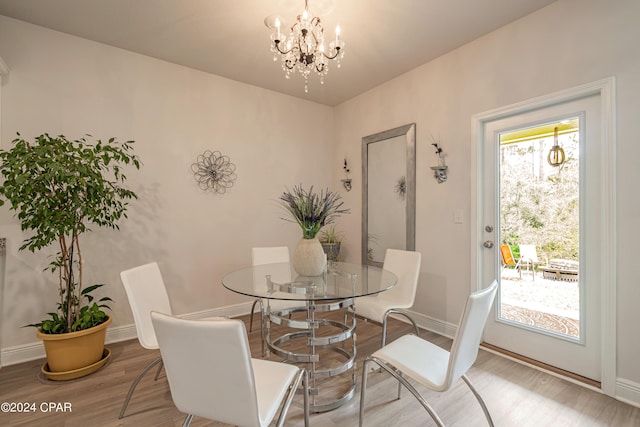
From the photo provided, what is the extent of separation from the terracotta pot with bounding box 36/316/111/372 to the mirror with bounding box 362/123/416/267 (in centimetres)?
285

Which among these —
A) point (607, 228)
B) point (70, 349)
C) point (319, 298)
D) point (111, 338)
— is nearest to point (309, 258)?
point (319, 298)

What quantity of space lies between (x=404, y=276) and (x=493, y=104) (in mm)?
1667

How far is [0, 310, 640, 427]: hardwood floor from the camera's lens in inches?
68.7

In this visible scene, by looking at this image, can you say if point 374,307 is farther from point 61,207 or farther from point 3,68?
point 3,68

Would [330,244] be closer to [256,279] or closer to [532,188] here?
[256,279]

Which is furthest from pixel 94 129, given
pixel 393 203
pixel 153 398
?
pixel 393 203

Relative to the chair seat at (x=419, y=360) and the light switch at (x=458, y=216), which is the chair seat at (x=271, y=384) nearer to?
the chair seat at (x=419, y=360)

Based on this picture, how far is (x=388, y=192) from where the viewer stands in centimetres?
358

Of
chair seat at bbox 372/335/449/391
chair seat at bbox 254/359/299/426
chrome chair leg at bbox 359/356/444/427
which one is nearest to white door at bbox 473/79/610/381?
chair seat at bbox 372/335/449/391

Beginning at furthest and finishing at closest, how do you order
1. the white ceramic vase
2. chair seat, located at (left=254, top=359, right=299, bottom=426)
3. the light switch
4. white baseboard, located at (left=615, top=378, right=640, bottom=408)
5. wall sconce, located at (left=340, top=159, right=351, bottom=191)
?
wall sconce, located at (left=340, top=159, right=351, bottom=191) → the light switch → the white ceramic vase → white baseboard, located at (left=615, top=378, right=640, bottom=408) → chair seat, located at (left=254, top=359, right=299, bottom=426)

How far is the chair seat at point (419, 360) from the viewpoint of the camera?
1.38 m

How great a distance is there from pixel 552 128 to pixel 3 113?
4295 mm

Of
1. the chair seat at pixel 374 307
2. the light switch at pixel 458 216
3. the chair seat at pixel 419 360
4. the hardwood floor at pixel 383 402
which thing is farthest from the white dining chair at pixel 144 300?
the light switch at pixel 458 216

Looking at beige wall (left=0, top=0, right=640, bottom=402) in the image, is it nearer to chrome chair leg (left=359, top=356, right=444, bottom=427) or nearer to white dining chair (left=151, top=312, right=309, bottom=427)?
chrome chair leg (left=359, top=356, right=444, bottom=427)
